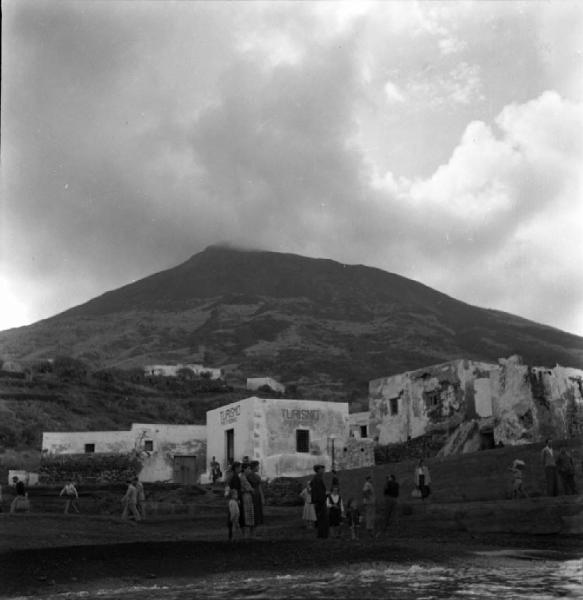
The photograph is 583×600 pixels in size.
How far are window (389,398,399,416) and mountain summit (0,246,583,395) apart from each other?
1651 inches

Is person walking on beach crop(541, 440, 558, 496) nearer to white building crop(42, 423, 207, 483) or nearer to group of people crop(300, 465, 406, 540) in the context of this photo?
group of people crop(300, 465, 406, 540)

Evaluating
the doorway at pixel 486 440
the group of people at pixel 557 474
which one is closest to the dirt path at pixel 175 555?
the group of people at pixel 557 474

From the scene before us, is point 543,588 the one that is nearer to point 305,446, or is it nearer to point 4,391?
point 305,446

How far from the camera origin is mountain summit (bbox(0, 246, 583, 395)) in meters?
91.6

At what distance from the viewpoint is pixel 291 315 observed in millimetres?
118500

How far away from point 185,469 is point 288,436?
291 inches

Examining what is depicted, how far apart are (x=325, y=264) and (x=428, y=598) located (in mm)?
156641

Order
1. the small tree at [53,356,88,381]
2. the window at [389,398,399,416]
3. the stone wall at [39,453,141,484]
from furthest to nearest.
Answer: the small tree at [53,356,88,381]
the stone wall at [39,453,141,484]
the window at [389,398,399,416]

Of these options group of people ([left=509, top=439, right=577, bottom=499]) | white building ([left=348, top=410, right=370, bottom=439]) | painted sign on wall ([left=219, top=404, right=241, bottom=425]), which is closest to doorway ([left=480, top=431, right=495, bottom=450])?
painted sign on wall ([left=219, top=404, right=241, bottom=425])

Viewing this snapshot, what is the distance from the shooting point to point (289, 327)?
111 metres

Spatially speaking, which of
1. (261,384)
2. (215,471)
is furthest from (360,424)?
(261,384)

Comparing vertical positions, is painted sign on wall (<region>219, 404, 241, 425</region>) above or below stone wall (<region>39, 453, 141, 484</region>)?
above

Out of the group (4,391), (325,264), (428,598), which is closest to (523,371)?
(428,598)

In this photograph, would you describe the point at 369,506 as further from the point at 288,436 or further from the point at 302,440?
the point at 302,440
